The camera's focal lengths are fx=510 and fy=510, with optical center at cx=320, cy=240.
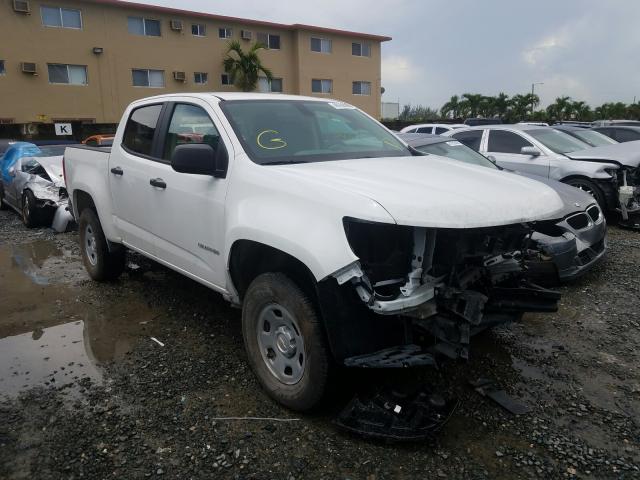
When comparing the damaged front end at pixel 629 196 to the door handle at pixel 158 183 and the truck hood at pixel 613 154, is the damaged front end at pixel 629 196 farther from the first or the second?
the door handle at pixel 158 183

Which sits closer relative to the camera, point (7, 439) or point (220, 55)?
point (7, 439)

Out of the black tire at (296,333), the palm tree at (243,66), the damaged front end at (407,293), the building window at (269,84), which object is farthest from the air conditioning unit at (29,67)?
the damaged front end at (407,293)

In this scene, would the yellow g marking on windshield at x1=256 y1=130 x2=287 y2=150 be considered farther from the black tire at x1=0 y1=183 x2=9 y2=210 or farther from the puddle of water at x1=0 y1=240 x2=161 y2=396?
the black tire at x1=0 y1=183 x2=9 y2=210

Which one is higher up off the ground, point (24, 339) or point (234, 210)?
point (234, 210)

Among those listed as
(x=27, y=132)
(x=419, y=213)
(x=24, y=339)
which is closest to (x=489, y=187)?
(x=419, y=213)

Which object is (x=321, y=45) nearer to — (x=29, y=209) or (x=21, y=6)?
(x=21, y=6)

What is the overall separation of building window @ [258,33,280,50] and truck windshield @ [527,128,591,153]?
24638mm

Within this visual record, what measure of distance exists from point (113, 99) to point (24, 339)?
24.4 meters

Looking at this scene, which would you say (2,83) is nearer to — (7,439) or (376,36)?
(376,36)

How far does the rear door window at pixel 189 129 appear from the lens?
371cm

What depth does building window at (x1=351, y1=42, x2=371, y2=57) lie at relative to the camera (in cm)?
3388

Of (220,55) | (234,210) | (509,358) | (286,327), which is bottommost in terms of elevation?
(509,358)

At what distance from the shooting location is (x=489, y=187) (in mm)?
2971

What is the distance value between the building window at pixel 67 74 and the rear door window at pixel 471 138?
21519 mm
